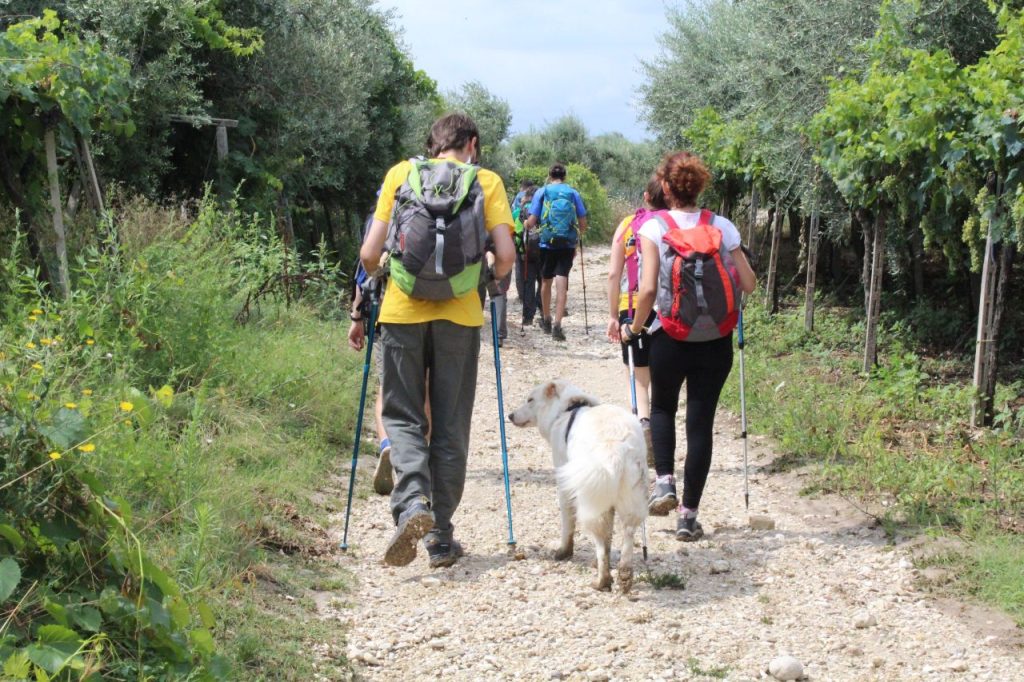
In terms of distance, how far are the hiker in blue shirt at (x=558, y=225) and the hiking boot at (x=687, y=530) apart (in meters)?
7.27

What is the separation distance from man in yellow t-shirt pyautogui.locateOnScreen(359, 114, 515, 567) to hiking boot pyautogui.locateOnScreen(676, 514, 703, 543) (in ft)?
4.69

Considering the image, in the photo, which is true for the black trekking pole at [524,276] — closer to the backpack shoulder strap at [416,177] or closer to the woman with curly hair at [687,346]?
the woman with curly hair at [687,346]

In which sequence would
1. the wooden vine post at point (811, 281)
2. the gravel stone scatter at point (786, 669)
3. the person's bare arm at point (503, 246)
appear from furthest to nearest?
the wooden vine post at point (811, 281) → the person's bare arm at point (503, 246) → the gravel stone scatter at point (786, 669)

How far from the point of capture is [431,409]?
5555mm

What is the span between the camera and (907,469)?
6953 millimetres

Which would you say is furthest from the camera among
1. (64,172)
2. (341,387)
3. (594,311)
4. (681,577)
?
(594,311)

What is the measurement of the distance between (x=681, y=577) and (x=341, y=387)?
3.94m

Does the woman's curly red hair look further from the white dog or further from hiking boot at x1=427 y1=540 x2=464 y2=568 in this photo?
hiking boot at x1=427 y1=540 x2=464 y2=568

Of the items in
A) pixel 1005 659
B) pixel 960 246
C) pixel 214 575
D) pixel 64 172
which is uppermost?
pixel 64 172

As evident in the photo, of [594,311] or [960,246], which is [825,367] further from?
[594,311]

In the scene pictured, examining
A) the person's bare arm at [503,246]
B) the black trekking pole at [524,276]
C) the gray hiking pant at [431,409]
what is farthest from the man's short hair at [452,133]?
the black trekking pole at [524,276]

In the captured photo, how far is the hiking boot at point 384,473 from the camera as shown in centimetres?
628

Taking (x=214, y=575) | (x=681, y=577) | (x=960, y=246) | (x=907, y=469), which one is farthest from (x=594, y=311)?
(x=214, y=575)

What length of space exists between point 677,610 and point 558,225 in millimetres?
8468
